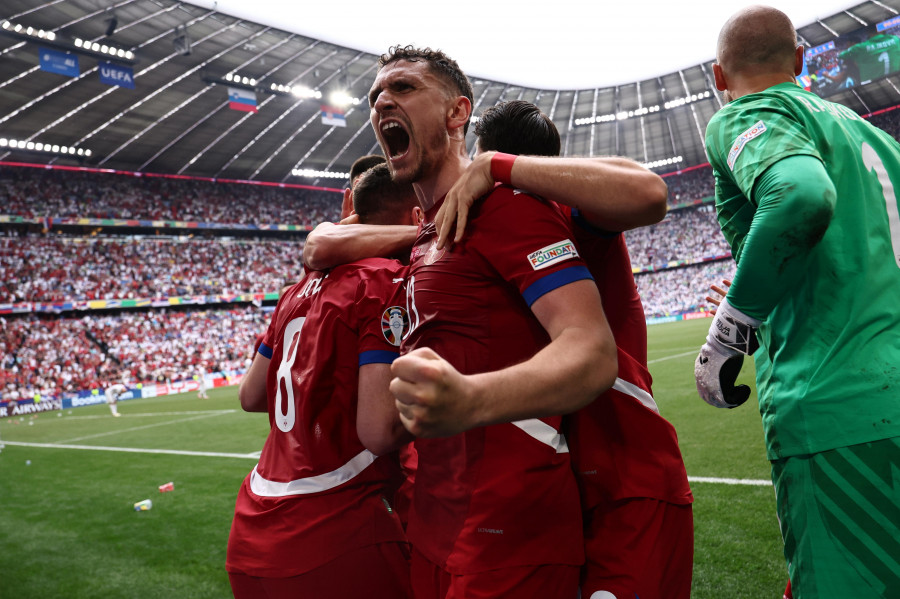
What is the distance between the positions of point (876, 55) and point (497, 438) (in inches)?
1586

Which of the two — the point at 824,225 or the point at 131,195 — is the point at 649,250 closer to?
the point at 131,195

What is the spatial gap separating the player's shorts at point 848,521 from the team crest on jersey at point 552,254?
899mm

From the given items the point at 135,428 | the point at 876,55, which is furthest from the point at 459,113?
the point at 876,55

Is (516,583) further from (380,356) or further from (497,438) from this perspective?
(380,356)

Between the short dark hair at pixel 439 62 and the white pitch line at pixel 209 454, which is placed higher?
the short dark hair at pixel 439 62

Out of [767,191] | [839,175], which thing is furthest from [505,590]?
[839,175]

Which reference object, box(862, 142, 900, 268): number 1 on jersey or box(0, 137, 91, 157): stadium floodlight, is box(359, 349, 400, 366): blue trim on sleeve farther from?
box(0, 137, 91, 157): stadium floodlight

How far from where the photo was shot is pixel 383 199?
2.72 meters

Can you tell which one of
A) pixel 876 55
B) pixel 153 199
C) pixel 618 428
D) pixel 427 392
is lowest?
pixel 153 199

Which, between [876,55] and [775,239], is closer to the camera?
[775,239]

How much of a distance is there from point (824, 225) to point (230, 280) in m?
39.8

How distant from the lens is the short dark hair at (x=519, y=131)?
2.07 m

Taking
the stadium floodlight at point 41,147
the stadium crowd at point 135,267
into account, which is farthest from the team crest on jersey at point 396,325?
the stadium floodlight at point 41,147

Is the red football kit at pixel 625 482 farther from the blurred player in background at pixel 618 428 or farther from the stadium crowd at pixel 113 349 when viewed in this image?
the stadium crowd at pixel 113 349
